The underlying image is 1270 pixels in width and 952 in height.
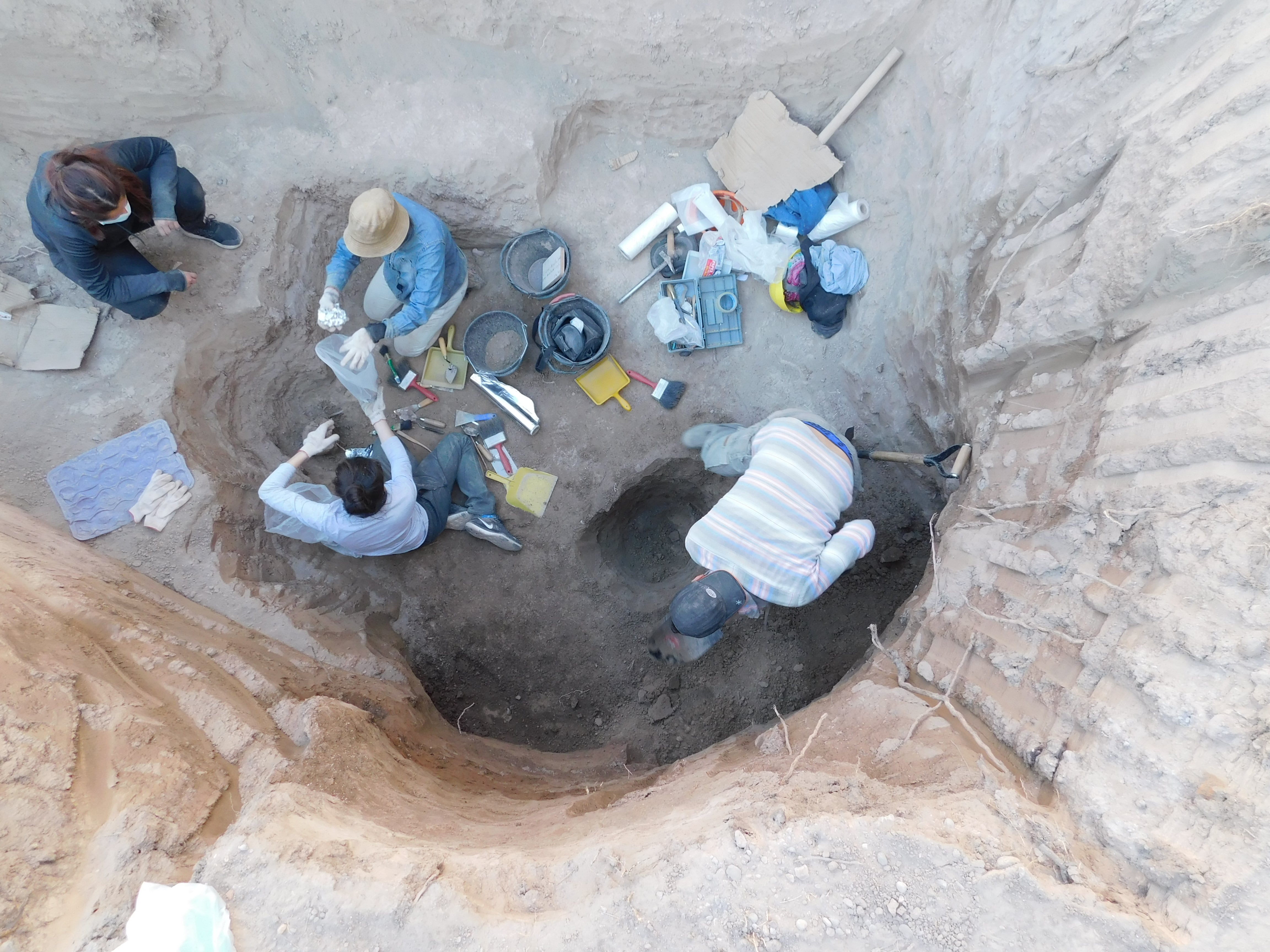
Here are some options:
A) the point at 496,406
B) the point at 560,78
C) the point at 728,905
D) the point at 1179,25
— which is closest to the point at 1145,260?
the point at 1179,25

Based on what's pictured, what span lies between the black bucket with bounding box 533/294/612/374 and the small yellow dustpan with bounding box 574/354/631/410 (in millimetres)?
81

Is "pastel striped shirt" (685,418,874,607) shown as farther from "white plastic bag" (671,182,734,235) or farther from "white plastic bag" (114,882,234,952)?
"white plastic bag" (114,882,234,952)

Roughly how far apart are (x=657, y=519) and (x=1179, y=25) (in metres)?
3.87

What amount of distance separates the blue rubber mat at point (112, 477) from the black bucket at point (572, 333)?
2241 mm

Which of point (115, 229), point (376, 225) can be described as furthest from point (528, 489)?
point (115, 229)

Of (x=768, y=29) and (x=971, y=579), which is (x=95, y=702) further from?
(x=768, y=29)

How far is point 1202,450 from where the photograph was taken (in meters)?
1.81

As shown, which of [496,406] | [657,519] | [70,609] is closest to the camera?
[70,609]

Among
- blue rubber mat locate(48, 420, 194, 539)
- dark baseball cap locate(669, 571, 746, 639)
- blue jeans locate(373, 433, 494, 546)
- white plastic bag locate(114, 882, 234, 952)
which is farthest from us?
blue jeans locate(373, 433, 494, 546)

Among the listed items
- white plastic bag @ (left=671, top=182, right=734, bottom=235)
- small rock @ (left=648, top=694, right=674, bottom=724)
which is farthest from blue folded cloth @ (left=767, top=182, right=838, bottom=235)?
small rock @ (left=648, top=694, right=674, bottom=724)

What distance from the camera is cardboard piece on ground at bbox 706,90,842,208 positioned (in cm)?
388

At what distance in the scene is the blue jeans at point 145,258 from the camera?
3.39 metres

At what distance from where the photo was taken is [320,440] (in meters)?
4.07

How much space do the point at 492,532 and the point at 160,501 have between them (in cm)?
187
